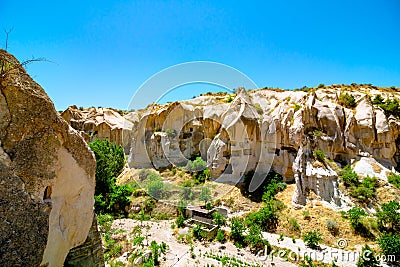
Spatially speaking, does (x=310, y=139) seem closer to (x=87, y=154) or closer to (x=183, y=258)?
(x=183, y=258)

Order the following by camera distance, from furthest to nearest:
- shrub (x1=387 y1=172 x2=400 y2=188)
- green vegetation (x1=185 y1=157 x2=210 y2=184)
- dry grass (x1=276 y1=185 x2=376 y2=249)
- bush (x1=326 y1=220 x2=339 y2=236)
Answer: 1. green vegetation (x1=185 y1=157 x2=210 y2=184)
2. shrub (x1=387 y1=172 x2=400 y2=188)
3. bush (x1=326 y1=220 x2=339 y2=236)
4. dry grass (x1=276 y1=185 x2=376 y2=249)

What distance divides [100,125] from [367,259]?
35086 millimetres

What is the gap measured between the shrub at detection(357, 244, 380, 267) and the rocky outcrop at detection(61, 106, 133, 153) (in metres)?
29.8

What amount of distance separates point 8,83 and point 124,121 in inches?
1419

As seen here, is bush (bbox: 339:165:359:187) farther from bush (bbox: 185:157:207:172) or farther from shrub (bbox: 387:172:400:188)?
bush (bbox: 185:157:207:172)

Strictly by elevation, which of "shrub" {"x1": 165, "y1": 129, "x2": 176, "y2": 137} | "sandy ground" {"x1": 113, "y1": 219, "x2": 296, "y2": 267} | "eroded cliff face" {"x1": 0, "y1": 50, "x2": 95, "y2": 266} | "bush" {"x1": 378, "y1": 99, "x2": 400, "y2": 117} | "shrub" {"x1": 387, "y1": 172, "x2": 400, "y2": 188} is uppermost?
"bush" {"x1": 378, "y1": 99, "x2": 400, "y2": 117}

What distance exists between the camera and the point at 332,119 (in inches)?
780

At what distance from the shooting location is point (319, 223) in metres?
14.5

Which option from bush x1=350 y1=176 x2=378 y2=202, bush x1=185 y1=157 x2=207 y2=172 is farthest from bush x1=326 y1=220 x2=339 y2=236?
bush x1=185 y1=157 x2=207 y2=172

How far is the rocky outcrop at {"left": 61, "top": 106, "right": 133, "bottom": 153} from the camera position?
35.4 meters

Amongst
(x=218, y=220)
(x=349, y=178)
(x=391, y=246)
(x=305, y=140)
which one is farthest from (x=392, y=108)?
(x=218, y=220)

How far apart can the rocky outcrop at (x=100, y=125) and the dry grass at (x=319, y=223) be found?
25.2m

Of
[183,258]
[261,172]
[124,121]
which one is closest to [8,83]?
[183,258]

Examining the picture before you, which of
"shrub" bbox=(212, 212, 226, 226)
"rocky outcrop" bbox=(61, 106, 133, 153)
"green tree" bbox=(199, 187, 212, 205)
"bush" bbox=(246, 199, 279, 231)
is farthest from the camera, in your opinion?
"rocky outcrop" bbox=(61, 106, 133, 153)
